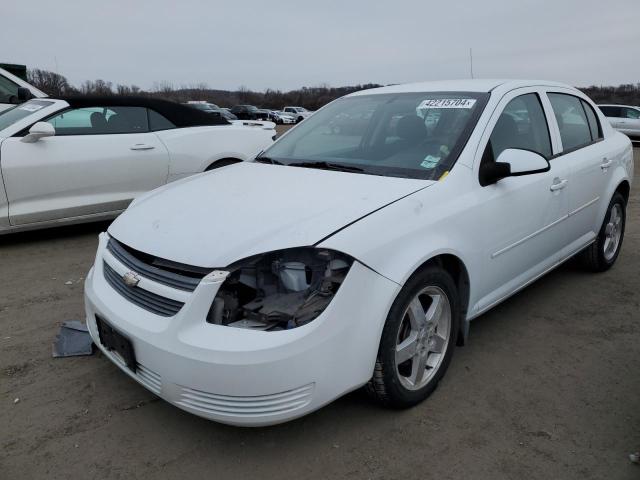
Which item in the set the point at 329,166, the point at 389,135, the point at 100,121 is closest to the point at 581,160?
the point at 389,135

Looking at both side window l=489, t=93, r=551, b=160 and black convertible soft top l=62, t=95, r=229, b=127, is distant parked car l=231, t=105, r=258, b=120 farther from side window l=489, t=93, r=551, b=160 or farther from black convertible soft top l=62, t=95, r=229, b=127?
side window l=489, t=93, r=551, b=160

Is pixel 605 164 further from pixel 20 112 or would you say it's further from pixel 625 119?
pixel 625 119

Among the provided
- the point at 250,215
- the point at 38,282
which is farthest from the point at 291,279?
the point at 38,282

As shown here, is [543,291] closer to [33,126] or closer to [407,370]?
[407,370]

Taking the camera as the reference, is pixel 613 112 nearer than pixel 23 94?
No

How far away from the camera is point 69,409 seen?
2.56 m

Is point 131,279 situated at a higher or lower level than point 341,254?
lower

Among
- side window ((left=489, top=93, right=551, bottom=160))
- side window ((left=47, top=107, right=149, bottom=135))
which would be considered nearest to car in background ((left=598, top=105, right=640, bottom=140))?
side window ((left=489, top=93, right=551, bottom=160))

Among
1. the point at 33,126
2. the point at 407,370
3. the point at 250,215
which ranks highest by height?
the point at 33,126

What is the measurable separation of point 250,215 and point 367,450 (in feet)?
3.78

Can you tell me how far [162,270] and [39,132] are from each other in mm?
3485

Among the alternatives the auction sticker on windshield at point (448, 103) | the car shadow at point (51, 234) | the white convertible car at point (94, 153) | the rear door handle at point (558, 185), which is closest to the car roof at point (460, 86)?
the auction sticker on windshield at point (448, 103)

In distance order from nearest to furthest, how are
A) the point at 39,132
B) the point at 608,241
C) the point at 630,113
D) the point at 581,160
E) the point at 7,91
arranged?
the point at 581,160 < the point at 608,241 < the point at 39,132 < the point at 7,91 < the point at 630,113

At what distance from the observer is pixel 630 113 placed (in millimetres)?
19797
